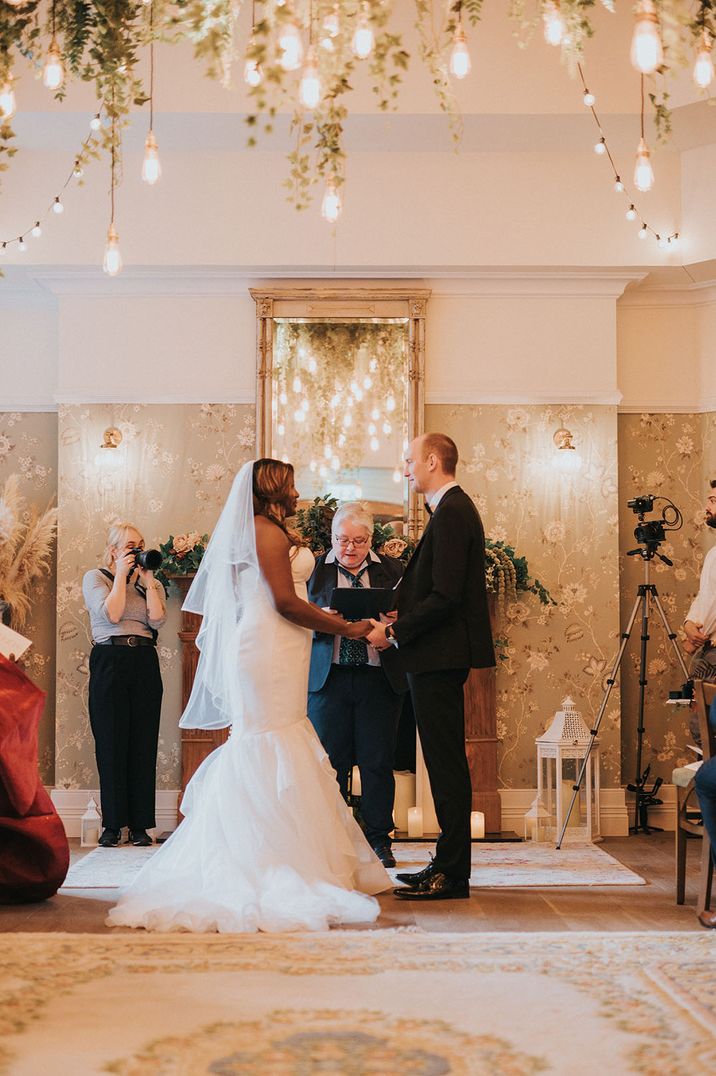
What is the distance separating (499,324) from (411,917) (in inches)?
146

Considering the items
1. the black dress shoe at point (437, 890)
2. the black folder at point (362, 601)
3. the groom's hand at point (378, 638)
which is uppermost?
the black folder at point (362, 601)

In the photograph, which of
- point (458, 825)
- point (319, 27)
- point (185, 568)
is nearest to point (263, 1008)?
point (458, 825)

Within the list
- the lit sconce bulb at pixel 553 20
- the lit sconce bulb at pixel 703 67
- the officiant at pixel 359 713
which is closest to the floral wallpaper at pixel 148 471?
the officiant at pixel 359 713

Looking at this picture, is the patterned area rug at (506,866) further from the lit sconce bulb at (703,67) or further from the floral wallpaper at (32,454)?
the lit sconce bulb at (703,67)

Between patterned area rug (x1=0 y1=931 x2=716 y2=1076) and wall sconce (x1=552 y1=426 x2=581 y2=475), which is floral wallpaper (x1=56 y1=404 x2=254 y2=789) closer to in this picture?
wall sconce (x1=552 y1=426 x2=581 y2=475)

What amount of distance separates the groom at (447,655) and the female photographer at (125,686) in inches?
74.9

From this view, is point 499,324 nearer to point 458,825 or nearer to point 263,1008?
point 458,825

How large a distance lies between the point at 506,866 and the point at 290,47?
11.8 feet

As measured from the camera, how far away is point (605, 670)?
6676mm

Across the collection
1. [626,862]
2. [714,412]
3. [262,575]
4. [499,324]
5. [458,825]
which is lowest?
[626,862]

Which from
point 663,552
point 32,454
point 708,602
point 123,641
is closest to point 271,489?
point 123,641

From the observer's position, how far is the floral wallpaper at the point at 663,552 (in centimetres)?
695

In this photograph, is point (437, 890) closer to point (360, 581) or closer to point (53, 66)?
point (360, 581)

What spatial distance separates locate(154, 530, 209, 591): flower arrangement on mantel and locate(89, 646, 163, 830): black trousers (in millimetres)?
491
